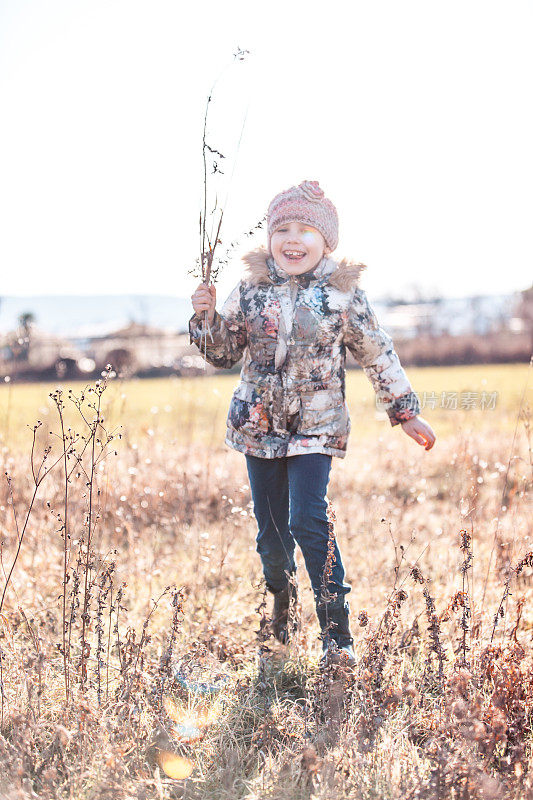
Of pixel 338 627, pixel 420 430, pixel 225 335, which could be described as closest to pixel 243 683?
pixel 338 627

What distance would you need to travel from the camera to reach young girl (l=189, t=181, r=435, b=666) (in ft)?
9.08

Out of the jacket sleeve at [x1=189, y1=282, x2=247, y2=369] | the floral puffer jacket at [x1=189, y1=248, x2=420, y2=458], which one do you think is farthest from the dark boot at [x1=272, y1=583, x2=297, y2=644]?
the jacket sleeve at [x1=189, y1=282, x2=247, y2=369]

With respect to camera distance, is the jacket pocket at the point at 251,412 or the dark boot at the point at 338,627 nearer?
the dark boot at the point at 338,627

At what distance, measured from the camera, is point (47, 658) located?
113 inches

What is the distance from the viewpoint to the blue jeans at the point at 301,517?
8.90 ft

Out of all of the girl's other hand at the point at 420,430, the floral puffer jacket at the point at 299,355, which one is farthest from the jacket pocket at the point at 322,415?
the girl's other hand at the point at 420,430

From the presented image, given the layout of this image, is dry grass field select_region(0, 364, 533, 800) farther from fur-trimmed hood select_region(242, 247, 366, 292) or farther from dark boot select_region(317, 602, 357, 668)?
fur-trimmed hood select_region(242, 247, 366, 292)

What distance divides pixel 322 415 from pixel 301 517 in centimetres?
42

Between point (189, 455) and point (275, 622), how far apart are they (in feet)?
→ 9.35

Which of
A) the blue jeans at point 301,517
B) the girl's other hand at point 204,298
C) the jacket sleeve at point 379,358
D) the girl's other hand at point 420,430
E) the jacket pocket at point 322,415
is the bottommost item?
the blue jeans at point 301,517

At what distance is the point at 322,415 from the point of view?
2.85 metres

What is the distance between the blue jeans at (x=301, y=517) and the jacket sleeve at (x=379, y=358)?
37cm

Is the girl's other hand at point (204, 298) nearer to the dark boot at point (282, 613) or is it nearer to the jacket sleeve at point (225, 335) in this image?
the jacket sleeve at point (225, 335)

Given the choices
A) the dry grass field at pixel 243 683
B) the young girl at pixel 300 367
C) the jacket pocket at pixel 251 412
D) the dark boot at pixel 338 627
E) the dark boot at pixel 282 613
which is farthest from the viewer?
the dark boot at pixel 282 613
